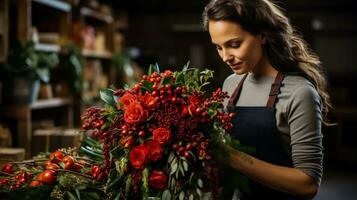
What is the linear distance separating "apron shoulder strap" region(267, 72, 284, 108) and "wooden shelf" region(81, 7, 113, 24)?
154 inches

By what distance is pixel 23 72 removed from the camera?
3.64 meters

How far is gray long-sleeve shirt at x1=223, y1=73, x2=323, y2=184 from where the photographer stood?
1.56 meters

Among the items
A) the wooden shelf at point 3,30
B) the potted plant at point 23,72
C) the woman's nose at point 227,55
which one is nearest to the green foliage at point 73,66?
the potted plant at point 23,72

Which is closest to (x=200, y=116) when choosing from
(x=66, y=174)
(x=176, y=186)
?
(x=176, y=186)

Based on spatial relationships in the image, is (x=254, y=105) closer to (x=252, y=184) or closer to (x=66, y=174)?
(x=252, y=184)

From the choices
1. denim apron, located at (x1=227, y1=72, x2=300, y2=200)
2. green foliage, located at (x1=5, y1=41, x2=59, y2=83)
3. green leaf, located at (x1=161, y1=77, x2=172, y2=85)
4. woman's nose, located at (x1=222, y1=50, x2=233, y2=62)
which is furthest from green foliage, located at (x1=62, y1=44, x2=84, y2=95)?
green leaf, located at (x1=161, y1=77, x2=172, y2=85)

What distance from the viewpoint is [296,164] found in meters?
1.57

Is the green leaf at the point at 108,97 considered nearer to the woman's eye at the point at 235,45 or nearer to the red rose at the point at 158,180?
the red rose at the point at 158,180

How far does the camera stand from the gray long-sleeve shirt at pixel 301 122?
156cm

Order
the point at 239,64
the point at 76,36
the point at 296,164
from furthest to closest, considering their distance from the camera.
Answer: the point at 76,36 → the point at 239,64 → the point at 296,164

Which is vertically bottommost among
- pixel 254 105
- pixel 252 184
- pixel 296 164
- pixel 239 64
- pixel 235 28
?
pixel 252 184

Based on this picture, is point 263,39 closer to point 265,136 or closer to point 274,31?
point 274,31

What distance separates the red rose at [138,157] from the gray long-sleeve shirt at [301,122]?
19.5 inches

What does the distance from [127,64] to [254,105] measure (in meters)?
4.99
